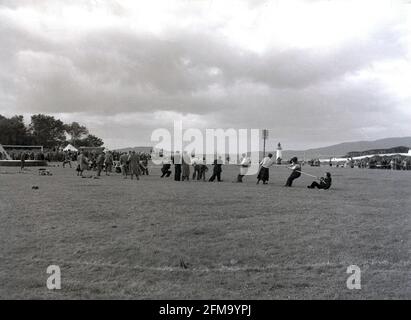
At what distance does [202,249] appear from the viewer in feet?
28.4

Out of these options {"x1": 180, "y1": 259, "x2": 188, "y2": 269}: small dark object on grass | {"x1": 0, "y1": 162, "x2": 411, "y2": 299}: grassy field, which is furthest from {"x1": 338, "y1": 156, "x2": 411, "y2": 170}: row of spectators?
{"x1": 180, "y1": 259, "x2": 188, "y2": 269}: small dark object on grass

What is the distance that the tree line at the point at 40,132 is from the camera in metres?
101

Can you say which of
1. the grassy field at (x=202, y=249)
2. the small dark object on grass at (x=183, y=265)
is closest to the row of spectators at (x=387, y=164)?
the grassy field at (x=202, y=249)

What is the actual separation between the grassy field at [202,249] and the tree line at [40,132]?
93.0 metres

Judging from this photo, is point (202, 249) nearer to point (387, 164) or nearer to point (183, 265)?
point (183, 265)

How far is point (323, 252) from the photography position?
28.2 feet

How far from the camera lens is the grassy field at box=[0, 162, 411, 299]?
660 centimetres

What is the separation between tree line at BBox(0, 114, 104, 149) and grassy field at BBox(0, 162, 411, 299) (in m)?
93.0

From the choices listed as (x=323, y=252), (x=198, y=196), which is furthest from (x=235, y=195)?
(x=323, y=252)

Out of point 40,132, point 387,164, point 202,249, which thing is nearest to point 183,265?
point 202,249
